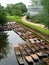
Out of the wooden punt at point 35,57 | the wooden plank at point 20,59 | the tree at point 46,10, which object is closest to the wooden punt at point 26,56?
the wooden punt at point 35,57

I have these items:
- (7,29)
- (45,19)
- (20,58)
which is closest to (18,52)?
(20,58)

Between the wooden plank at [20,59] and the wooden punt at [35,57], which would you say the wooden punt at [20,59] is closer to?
the wooden plank at [20,59]

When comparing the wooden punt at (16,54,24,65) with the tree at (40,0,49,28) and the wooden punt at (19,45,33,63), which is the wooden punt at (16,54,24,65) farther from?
the tree at (40,0,49,28)

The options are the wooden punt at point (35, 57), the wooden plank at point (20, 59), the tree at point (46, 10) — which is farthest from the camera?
the tree at point (46, 10)

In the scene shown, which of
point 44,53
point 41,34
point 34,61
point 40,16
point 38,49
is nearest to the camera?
point 34,61

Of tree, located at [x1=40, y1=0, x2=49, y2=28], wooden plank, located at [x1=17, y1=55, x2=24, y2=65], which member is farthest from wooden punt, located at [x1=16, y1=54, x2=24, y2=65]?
tree, located at [x1=40, y1=0, x2=49, y2=28]

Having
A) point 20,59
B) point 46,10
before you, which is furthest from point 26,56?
point 46,10

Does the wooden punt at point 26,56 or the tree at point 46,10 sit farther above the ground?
the tree at point 46,10

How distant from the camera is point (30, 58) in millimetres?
22875

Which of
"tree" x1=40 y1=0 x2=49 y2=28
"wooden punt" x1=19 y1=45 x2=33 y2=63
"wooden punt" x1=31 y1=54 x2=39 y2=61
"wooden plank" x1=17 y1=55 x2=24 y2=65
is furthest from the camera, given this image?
"tree" x1=40 y1=0 x2=49 y2=28

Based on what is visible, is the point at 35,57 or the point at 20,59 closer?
the point at 20,59

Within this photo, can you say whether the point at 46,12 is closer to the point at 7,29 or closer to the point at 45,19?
the point at 45,19

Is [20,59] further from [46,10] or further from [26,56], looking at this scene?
[46,10]

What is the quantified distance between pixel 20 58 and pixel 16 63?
728 millimetres
